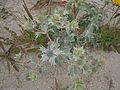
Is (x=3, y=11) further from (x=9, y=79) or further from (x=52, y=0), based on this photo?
(x=9, y=79)

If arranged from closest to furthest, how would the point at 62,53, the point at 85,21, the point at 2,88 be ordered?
the point at 62,53 < the point at 2,88 < the point at 85,21

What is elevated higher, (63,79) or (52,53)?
(52,53)

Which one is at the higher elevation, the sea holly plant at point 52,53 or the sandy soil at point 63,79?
the sea holly plant at point 52,53

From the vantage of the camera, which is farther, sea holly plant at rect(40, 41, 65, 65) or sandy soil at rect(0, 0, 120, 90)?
sandy soil at rect(0, 0, 120, 90)

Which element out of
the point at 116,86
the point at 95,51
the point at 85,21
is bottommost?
the point at 116,86

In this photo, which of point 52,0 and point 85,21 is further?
point 52,0

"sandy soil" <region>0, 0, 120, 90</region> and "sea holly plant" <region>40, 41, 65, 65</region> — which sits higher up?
"sea holly plant" <region>40, 41, 65, 65</region>

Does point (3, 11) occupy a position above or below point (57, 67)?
above

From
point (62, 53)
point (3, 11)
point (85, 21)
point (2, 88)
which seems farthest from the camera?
point (3, 11)

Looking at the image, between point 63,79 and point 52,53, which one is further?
point 63,79

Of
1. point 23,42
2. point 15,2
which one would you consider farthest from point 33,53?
point 15,2

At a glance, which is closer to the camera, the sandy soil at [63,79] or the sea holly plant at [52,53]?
the sea holly plant at [52,53]
